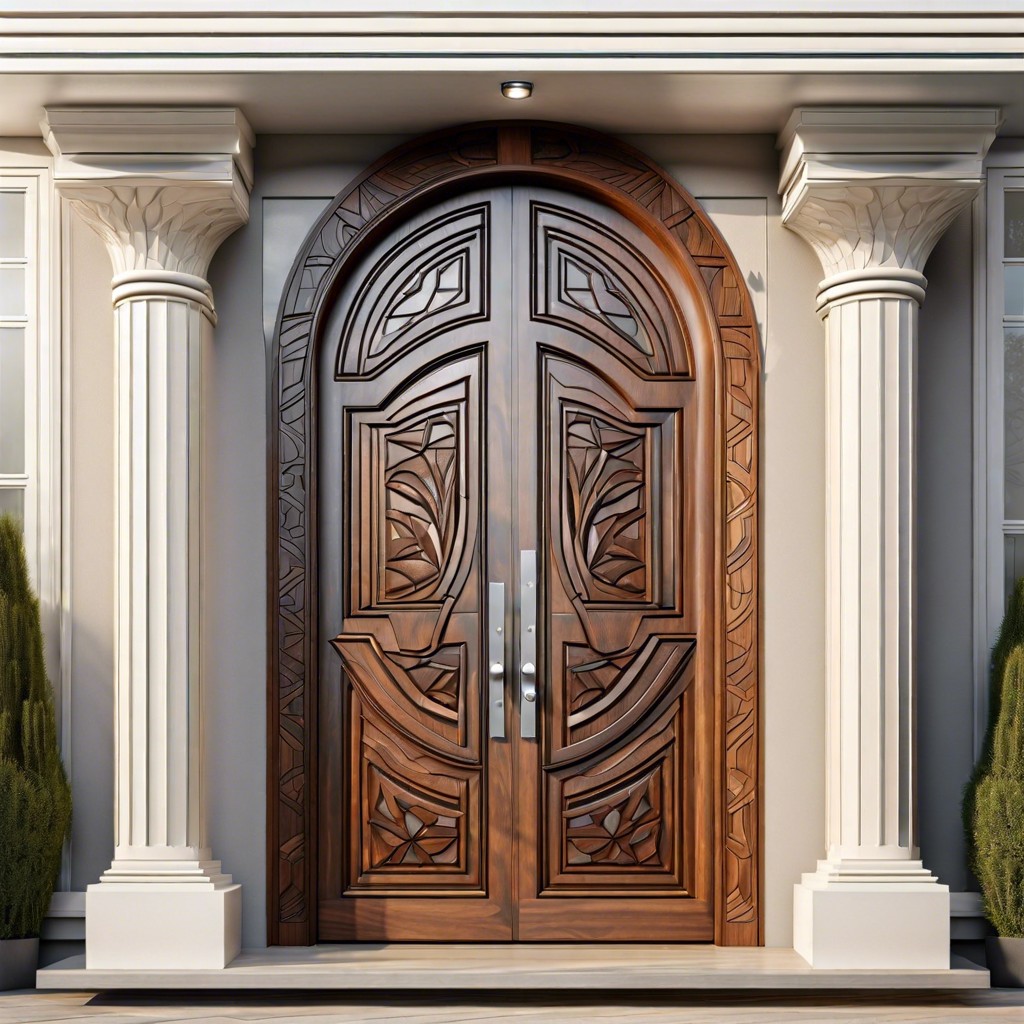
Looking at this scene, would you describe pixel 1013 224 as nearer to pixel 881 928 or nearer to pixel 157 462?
pixel 881 928

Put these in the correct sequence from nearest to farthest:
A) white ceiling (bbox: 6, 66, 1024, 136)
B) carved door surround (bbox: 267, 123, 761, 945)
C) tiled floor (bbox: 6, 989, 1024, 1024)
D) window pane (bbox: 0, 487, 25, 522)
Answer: tiled floor (bbox: 6, 989, 1024, 1024), white ceiling (bbox: 6, 66, 1024, 136), carved door surround (bbox: 267, 123, 761, 945), window pane (bbox: 0, 487, 25, 522)

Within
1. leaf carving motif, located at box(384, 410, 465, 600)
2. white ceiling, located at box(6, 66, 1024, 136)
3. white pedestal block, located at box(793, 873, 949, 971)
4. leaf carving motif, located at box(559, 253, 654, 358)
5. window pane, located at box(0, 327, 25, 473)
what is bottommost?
white pedestal block, located at box(793, 873, 949, 971)

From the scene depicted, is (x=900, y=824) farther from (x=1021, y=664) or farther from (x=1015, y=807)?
(x=1021, y=664)

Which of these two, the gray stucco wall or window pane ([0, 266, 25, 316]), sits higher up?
window pane ([0, 266, 25, 316])

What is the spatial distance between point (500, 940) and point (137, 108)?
2.84 m

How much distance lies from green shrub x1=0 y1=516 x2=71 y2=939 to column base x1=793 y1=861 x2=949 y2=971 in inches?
90.9

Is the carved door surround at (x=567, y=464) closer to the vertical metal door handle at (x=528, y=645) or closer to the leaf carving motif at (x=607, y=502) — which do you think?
the leaf carving motif at (x=607, y=502)

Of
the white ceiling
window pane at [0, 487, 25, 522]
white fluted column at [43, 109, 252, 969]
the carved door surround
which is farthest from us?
window pane at [0, 487, 25, 522]

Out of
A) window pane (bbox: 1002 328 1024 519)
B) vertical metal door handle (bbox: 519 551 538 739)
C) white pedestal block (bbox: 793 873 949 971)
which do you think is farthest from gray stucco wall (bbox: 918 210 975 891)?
vertical metal door handle (bbox: 519 551 538 739)

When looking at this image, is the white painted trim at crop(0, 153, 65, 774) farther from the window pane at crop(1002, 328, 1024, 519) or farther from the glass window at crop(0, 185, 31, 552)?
the window pane at crop(1002, 328, 1024, 519)

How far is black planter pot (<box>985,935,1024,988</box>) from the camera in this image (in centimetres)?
351
